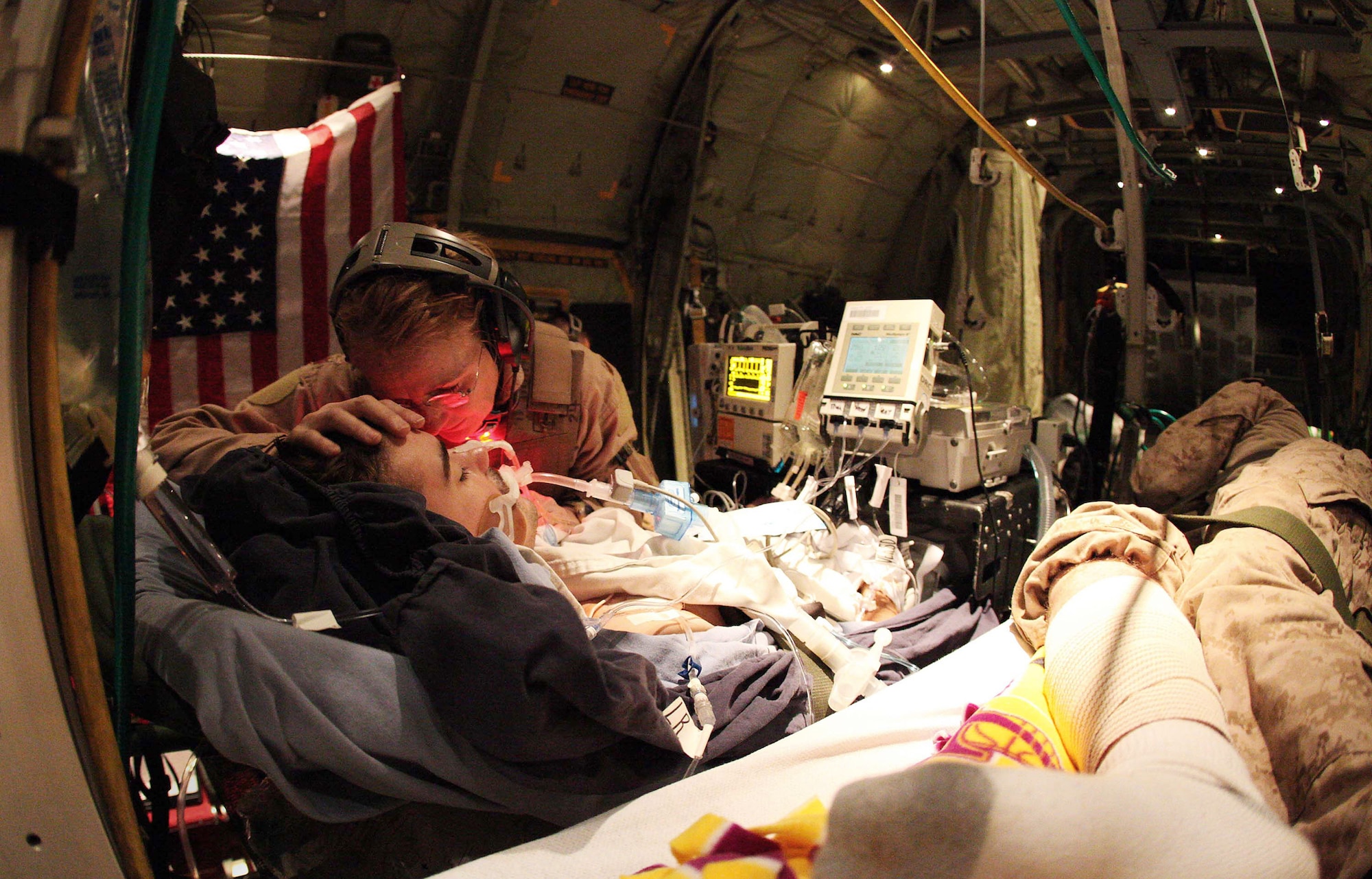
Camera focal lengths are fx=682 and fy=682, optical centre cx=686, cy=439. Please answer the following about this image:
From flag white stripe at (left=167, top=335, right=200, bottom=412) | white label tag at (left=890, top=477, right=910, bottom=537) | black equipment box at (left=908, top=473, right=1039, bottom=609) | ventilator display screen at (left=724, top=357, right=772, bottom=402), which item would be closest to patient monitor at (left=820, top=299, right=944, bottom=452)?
white label tag at (left=890, top=477, right=910, bottom=537)

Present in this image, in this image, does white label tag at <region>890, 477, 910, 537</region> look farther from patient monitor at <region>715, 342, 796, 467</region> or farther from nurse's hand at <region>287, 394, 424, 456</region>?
nurse's hand at <region>287, 394, 424, 456</region>

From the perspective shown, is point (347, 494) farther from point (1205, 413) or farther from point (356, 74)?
point (356, 74)

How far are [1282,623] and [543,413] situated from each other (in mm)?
1656

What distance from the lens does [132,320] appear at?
2.54 feet

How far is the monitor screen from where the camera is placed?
7.06 ft

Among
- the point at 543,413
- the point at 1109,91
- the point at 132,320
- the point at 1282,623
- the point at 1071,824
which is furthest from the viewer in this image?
the point at 543,413

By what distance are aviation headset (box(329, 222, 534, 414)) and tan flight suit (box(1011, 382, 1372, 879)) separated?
51.8 inches

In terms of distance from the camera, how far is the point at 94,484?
2.69 ft

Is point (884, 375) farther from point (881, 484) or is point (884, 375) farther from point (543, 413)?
point (543, 413)

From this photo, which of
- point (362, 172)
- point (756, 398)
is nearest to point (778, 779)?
point (756, 398)

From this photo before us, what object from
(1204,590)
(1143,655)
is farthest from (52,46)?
(1204,590)

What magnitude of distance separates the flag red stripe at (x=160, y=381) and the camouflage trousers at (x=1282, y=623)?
3010 millimetres

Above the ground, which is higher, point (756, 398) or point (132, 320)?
point (132, 320)

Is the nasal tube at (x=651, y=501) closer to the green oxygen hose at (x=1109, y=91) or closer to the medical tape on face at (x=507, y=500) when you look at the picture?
the medical tape on face at (x=507, y=500)
